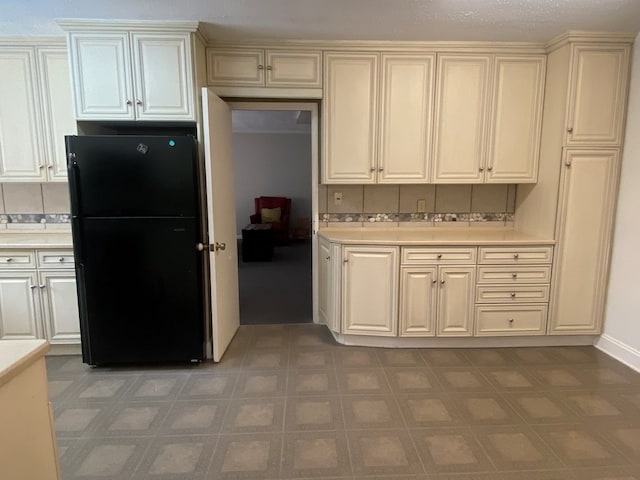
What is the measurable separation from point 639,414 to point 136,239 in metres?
3.20

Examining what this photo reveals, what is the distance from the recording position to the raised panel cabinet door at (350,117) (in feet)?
9.63

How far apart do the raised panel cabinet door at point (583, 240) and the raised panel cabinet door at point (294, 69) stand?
1975mm

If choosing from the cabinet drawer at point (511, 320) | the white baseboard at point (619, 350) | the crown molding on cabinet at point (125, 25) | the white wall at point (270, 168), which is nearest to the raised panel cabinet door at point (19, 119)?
the crown molding on cabinet at point (125, 25)

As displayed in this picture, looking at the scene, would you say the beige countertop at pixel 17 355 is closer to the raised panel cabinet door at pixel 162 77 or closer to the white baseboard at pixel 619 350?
the raised panel cabinet door at pixel 162 77

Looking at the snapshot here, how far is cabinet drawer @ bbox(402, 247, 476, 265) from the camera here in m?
2.82

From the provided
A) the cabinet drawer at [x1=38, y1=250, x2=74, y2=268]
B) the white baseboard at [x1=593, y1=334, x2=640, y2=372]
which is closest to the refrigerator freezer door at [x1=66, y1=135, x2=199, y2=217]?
the cabinet drawer at [x1=38, y1=250, x2=74, y2=268]

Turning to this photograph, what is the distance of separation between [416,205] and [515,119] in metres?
1.03

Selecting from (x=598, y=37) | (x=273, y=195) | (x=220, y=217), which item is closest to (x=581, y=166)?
(x=598, y=37)

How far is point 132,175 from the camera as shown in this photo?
7.92 ft

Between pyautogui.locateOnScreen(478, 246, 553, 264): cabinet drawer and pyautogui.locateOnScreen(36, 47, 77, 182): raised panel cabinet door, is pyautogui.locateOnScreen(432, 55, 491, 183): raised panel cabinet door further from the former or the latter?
pyautogui.locateOnScreen(36, 47, 77, 182): raised panel cabinet door

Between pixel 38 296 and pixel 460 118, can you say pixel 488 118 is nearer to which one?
pixel 460 118

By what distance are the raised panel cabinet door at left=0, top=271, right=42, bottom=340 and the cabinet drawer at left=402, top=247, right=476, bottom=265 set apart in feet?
8.96

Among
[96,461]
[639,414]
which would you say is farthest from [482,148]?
[96,461]

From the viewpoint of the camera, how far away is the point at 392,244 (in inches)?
111
